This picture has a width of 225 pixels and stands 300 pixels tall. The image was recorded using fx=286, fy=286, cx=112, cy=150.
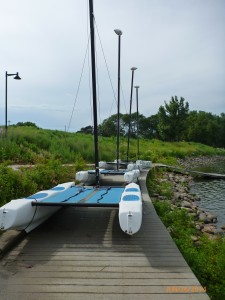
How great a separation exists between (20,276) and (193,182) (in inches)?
683

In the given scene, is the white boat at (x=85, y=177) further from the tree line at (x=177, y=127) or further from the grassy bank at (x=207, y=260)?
the tree line at (x=177, y=127)

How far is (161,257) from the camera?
3.94m

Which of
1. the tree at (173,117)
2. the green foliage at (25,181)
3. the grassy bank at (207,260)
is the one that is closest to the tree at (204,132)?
the tree at (173,117)

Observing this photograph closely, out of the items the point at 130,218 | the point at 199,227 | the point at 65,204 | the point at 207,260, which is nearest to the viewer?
the point at 130,218

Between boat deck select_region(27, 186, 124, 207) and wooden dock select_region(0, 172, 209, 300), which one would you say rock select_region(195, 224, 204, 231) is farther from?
wooden dock select_region(0, 172, 209, 300)

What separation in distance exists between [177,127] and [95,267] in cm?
4769

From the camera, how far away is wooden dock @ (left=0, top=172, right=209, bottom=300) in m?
3.03

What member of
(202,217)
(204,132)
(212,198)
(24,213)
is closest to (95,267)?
(24,213)

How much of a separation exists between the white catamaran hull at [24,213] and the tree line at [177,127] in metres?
37.1

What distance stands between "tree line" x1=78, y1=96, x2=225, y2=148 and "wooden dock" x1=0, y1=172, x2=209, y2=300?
37.8m

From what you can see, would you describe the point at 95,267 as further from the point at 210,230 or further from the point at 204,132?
the point at 204,132

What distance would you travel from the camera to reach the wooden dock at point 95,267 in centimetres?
303

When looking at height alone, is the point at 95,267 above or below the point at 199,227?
above

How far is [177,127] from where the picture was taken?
49594 mm
